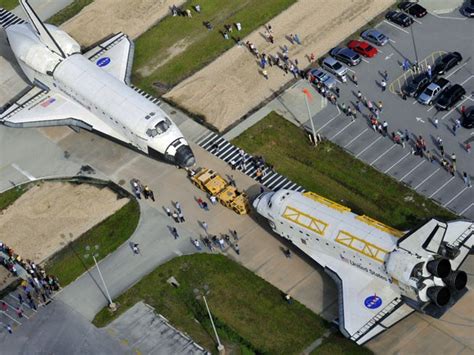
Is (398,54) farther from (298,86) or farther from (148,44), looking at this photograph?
(148,44)

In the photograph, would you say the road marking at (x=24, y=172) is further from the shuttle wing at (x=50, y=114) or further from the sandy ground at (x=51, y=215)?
the shuttle wing at (x=50, y=114)

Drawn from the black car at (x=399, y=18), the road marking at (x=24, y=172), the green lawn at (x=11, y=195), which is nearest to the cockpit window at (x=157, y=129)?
the road marking at (x=24, y=172)

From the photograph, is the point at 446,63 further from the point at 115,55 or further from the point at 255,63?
the point at 115,55

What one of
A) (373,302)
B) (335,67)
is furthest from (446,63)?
(373,302)

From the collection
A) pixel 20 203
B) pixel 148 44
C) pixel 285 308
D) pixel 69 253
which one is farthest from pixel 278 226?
pixel 148 44

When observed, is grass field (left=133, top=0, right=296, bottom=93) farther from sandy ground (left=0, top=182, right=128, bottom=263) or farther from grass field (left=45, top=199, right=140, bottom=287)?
grass field (left=45, top=199, right=140, bottom=287)

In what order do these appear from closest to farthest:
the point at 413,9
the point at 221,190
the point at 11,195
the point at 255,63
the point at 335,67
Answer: the point at 221,190
the point at 11,195
the point at 335,67
the point at 255,63
the point at 413,9

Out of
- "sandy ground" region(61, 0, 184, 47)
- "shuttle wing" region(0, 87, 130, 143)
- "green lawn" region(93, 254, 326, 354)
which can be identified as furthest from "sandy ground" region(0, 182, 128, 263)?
"sandy ground" region(61, 0, 184, 47)

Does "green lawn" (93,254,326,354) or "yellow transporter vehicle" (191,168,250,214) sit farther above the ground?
"yellow transporter vehicle" (191,168,250,214)
